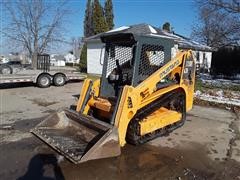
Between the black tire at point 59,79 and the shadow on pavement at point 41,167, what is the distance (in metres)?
9.67

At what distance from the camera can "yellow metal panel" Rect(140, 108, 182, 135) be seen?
520 centimetres

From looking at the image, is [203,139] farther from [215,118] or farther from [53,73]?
[53,73]

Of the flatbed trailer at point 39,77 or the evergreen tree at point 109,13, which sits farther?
the evergreen tree at point 109,13

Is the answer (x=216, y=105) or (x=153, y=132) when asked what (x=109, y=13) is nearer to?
(x=216, y=105)

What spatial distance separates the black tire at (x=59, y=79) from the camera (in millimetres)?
14258

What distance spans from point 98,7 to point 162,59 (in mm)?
27547

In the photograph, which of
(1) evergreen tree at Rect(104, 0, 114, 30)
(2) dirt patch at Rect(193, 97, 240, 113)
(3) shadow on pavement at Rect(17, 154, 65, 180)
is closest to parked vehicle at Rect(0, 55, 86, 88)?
(2) dirt patch at Rect(193, 97, 240, 113)

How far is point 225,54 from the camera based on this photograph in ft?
75.7

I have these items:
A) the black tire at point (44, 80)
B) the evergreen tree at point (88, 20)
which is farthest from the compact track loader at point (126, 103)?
the evergreen tree at point (88, 20)

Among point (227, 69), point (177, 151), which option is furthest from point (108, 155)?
point (227, 69)

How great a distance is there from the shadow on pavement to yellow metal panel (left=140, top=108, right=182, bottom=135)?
1678 millimetres

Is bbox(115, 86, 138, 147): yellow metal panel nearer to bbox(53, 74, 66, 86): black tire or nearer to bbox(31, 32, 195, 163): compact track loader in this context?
bbox(31, 32, 195, 163): compact track loader

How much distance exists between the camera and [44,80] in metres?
13.7

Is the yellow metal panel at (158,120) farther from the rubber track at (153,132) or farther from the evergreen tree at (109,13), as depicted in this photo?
the evergreen tree at (109,13)
